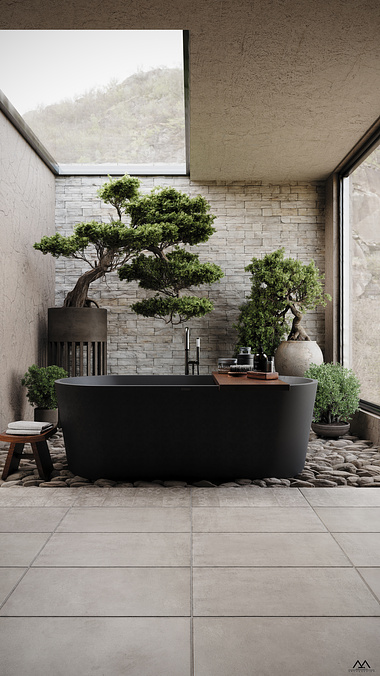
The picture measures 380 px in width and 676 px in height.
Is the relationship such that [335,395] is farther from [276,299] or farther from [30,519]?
[30,519]

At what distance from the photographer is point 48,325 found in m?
6.02

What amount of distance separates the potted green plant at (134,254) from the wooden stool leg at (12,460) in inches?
71.2

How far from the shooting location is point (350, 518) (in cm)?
296

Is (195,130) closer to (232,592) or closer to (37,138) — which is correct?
(37,138)

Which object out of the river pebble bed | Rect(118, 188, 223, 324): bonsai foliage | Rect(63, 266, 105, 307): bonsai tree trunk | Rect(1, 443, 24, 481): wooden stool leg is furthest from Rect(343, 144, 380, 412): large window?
Rect(1, 443, 24, 481): wooden stool leg

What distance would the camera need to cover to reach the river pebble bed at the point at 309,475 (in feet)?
11.8

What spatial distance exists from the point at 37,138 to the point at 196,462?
408cm

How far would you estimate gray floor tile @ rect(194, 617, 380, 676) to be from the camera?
5.22 feet

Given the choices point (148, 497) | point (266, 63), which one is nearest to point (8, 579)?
point (148, 497)

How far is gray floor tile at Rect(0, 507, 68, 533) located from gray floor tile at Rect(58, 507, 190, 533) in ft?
0.20

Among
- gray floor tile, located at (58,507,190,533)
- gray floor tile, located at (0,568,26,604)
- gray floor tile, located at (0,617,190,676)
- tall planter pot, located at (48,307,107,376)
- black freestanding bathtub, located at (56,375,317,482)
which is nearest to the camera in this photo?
gray floor tile, located at (0,617,190,676)

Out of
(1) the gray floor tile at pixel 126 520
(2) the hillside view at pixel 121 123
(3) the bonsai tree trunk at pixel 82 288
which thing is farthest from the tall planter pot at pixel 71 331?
(1) the gray floor tile at pixel 126 520

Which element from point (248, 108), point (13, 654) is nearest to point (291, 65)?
point (248, 108)

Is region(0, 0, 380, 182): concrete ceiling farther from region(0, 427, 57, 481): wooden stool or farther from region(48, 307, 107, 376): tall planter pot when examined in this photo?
region(0, 427, 57, 481): wooden stool
